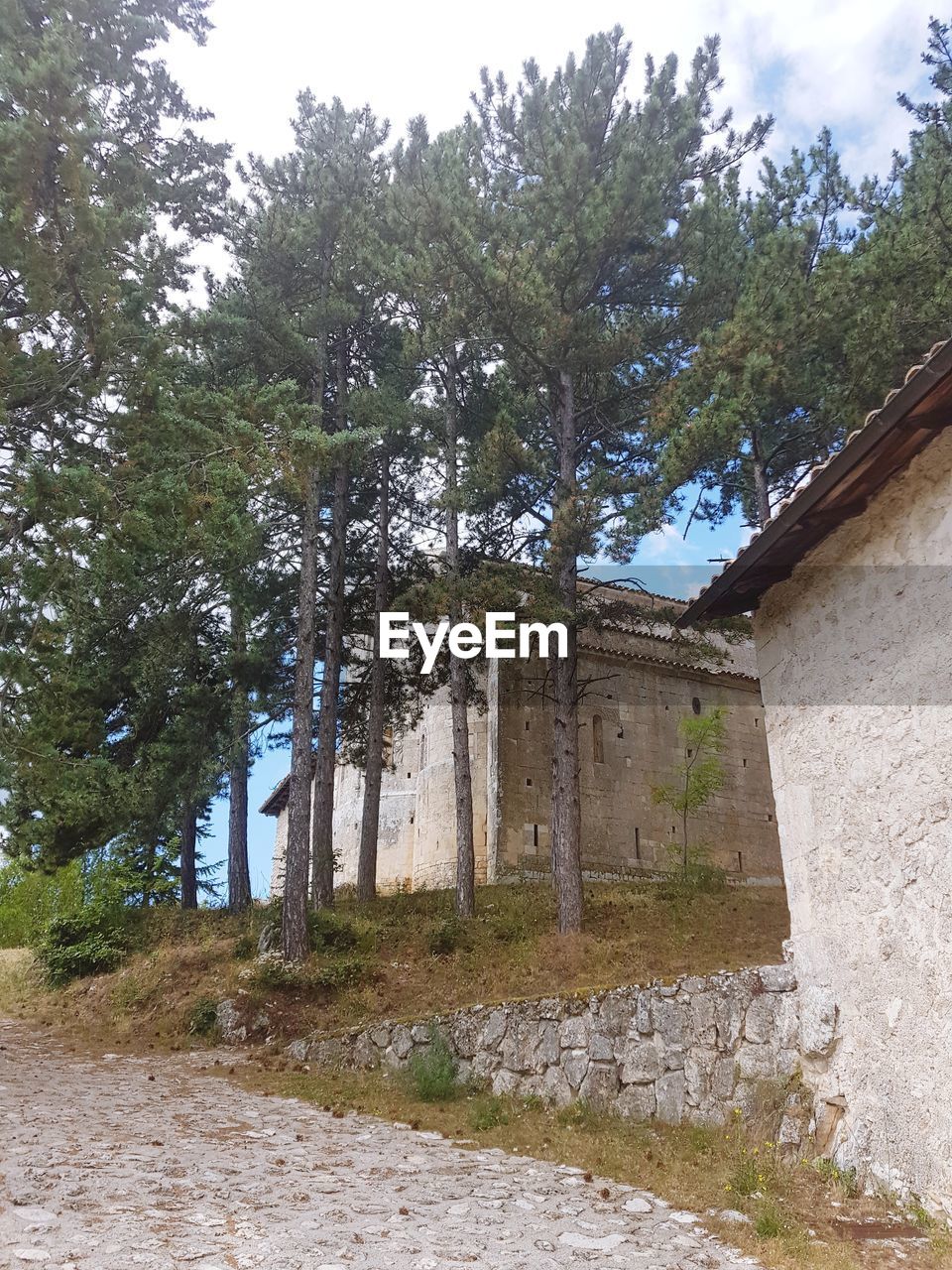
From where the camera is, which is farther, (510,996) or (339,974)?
(339,974)

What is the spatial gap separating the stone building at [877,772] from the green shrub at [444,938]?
343 inches

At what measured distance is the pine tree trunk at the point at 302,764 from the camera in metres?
14.1

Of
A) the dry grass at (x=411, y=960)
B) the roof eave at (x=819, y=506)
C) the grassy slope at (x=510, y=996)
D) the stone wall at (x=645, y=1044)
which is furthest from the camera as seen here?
the dry grass at (x=411, y=960)

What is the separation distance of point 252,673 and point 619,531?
8.15 m

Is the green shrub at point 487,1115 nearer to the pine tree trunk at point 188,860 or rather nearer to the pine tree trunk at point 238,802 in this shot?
the pine tree trunk at point 238,802

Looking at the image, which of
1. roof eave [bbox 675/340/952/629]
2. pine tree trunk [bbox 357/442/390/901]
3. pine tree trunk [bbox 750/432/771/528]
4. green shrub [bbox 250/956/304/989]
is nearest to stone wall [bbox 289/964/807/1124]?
roof eave [bbox 675/340/952/629]

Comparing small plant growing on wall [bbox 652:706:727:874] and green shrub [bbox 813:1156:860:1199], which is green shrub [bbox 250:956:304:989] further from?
small plant growing on wall [bbox 652:706:727:874]

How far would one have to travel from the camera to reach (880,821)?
6086 mm

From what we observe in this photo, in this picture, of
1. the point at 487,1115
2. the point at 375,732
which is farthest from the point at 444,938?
the point at 487,1115

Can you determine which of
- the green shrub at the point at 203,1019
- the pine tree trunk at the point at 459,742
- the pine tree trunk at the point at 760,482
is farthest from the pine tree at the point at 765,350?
the green shrub at the point at 203,1019

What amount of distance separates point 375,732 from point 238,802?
4.63 metres

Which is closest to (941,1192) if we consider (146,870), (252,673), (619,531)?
(619,531)

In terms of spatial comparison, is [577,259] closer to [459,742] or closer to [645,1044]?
[459,742]

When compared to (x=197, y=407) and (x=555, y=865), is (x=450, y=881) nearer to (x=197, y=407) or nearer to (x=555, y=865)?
(x=555, y=865)
